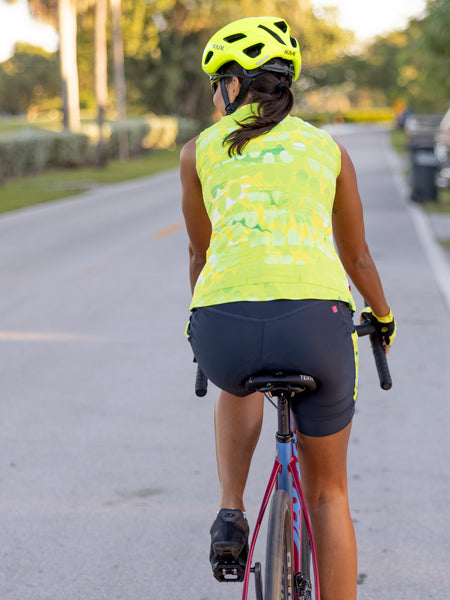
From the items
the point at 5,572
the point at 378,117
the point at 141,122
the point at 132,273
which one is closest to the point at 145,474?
the point at 5,572

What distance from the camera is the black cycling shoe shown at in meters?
2.71

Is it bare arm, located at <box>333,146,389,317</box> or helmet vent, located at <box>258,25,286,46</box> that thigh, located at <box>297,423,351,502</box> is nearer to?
bare arm, located at <box>333,146,389,317</box>

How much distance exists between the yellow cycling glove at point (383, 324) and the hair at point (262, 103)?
0.71 meters

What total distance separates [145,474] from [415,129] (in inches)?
573

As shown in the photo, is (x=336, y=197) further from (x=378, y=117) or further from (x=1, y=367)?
(x=378, y=117)

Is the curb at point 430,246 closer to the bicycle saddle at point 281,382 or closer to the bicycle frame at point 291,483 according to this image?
the bicycle frame at point 291,483

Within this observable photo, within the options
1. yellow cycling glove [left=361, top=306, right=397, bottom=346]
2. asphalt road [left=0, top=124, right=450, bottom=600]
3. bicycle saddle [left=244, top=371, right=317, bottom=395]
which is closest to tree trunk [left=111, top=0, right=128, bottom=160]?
asphalt road [left=0, top=124, right=450, bottom=600]

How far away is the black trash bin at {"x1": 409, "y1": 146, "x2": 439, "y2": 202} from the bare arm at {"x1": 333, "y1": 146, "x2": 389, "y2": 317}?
14832mm

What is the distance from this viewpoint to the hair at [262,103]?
254 centimetres

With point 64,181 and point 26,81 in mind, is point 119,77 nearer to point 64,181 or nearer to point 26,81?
point 64,181

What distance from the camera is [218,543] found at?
271 centimetres

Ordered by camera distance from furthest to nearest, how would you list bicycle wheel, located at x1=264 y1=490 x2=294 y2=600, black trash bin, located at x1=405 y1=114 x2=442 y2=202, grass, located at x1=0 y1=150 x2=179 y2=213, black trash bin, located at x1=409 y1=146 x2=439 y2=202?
grass, located at x1=0 y1=150 x2=179 y2=213 < black trash bin, located at x1=405 y1=114 x2=442 y2=202 < black trash bin, located at x1=409 y1=146 x2=439 y2=202 < bicycle wheel, located at x1=264 y1=490 x2=294 y2=600

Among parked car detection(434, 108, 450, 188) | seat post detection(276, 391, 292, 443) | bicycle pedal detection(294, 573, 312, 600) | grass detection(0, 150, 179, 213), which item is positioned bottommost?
grass detection(0, 150, 179, 213)

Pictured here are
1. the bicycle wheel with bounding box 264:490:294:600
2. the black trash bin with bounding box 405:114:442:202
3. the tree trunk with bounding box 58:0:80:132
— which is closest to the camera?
the bicycle wheel with bounding box 264:490:294:600
